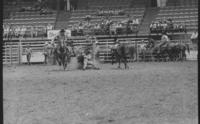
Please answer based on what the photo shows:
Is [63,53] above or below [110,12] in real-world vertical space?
below

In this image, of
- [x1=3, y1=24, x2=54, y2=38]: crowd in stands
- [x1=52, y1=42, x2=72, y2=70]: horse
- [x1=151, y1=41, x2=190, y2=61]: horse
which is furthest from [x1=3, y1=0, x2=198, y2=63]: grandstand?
[x1=52, y1=42, x2=72, y2=70]: horse

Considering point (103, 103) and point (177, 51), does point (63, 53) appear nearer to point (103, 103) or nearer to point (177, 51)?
point (177, 51)

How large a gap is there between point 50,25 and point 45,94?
71.0 feet

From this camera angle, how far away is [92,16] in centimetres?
3147

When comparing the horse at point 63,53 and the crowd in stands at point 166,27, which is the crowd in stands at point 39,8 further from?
the horse at point 63,53

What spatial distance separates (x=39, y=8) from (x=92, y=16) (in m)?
4.29

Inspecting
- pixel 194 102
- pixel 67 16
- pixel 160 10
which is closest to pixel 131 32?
pixel 160 10

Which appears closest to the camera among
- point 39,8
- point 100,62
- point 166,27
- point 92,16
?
point 100,62

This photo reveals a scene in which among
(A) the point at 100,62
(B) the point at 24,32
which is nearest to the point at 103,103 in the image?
(A) the point at 100,62

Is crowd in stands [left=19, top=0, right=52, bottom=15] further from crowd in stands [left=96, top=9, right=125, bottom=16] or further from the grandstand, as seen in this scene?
crowd in stands [left=96, top=9, right=125, bottom=16]

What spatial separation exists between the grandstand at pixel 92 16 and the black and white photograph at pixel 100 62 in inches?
2.6

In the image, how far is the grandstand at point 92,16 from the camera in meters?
27.6

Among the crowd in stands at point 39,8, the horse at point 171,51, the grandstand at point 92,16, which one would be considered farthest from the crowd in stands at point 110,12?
the horse at point 171,51

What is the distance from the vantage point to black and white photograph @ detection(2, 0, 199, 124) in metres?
6.93
